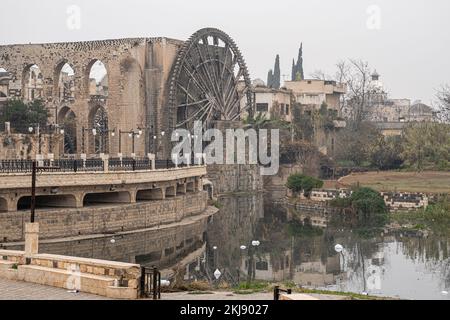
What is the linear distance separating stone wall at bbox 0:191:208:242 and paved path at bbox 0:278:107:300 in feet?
47.8

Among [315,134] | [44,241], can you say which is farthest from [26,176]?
[315,134]

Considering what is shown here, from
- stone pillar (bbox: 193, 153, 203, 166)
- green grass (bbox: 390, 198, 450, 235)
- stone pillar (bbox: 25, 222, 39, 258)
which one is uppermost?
→ stone pillar (bbox: 193, 153, 203, 166)

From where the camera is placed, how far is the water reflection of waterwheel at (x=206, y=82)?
59.6 metres

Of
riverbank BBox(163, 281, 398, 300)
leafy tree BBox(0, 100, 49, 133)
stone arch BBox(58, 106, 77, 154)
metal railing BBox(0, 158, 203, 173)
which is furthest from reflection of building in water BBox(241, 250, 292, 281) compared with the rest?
stone arch BBox(58, 106, 77, 154)

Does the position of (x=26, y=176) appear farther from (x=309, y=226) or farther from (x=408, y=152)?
(x=408, y=152)

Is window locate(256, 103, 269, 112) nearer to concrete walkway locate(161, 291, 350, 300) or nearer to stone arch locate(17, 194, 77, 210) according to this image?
stone arch locate(17, 194, 77, 210)

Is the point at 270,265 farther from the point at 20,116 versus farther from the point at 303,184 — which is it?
the point at 20,116

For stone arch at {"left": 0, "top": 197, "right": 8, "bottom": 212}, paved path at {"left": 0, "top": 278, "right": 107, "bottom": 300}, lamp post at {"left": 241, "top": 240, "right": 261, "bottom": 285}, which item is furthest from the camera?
stone arch at {"left": 0, "top": 197, "right": 8, "bottom": 212}

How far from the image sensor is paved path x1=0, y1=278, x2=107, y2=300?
16220 mm

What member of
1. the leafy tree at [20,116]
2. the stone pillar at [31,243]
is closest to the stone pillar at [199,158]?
the leafy tree at [20,116]

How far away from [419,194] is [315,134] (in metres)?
28.6

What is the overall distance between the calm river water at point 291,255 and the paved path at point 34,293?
642cm

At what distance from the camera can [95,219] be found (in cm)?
3516

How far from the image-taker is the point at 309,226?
43281 millimetres
